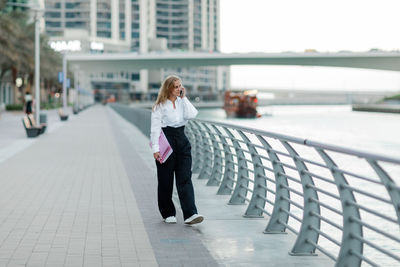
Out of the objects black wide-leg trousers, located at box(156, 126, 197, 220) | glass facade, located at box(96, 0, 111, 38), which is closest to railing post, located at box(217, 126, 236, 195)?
black wide-leg trousers, located at box(156, 126, 197, 220)

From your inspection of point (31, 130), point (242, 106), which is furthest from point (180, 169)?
point (242, 106)

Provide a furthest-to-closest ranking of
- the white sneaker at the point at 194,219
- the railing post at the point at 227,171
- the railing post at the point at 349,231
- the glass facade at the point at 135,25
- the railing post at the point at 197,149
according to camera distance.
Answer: the glass facade at the point at 135,25, the railing post at the point at 197,149, the railing post at the point at 227,171, the white sneaker at the point at 194,219, the railing post at the point at 349,231

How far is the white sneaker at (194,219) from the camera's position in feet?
Result: 26.1

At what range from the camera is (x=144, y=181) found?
1270 cm

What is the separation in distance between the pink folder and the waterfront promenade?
2.70 ft

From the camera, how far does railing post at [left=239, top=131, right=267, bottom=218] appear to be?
336 inches

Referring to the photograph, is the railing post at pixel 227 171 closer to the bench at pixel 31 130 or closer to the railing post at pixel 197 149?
the railing post at pixel 197 149

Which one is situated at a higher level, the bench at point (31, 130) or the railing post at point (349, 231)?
the railing post at point (349, 231)

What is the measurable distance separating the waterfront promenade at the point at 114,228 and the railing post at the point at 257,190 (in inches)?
6.9

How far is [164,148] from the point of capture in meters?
7.81

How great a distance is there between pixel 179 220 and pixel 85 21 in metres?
177

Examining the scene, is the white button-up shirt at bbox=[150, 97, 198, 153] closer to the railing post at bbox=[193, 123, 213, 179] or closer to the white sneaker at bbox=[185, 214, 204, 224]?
the white sneaker at bbox=[185, 214, 204, 224]

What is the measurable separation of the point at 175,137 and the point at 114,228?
1.27 metres

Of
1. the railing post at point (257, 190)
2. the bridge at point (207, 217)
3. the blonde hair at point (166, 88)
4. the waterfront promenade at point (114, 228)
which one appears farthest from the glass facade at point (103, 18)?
the blonde hair at point (166, 88)
